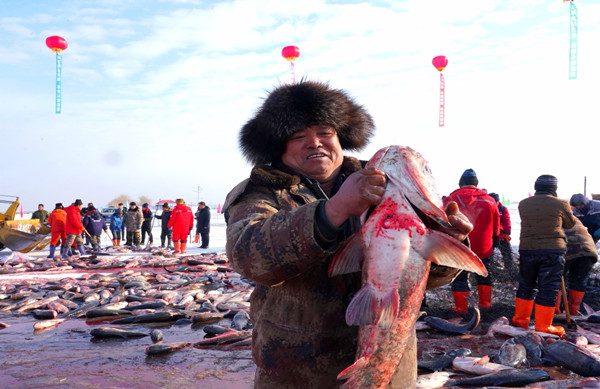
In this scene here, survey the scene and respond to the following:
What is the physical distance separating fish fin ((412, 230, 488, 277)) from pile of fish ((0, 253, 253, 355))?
14.9ft

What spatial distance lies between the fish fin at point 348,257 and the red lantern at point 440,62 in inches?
667

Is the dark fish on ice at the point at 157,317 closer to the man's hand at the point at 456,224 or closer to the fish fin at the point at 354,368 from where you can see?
the fish fin at the point at 354,368

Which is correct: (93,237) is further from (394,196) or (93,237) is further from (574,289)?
(394,196)

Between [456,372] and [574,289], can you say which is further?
[574,289]

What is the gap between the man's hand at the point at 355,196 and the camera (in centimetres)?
166

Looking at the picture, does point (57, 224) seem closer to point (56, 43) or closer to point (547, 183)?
point (56, 43)

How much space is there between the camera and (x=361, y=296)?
1.81m

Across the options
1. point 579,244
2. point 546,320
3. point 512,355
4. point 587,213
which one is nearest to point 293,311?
point 512,355

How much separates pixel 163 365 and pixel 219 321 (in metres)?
2.31

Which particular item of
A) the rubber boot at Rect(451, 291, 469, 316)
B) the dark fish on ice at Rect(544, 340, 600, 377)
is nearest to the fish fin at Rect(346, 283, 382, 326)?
the dark fish on ice at Rect(544, 340, 600, 377)

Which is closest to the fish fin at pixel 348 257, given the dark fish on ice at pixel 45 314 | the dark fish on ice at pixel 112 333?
the dark fish on ice at pixel 112 333

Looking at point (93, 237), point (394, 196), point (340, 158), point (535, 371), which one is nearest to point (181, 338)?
point (535, 371)

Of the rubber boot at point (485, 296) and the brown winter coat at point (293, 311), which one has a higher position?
the brown winter coat at point (293, 311)

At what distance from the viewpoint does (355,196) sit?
165cm
